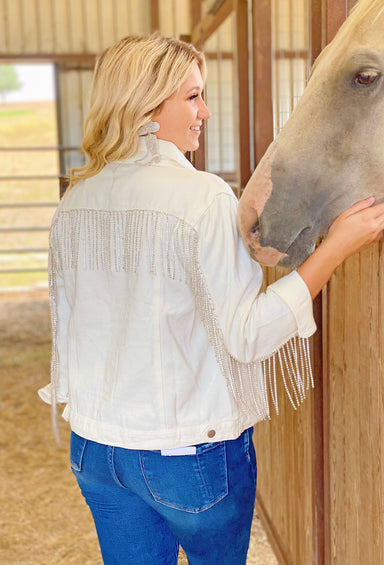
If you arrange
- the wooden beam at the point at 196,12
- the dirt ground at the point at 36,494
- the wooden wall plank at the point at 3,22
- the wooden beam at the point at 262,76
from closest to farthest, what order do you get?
1. the wooden beam at the point at 262,76
2. the dirt ground at the point at 36,494
3. the wooden beam at the point at 196,12
4. the wooden wall plank at the point at 3,22

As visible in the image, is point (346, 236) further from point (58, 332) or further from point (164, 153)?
point (58, 332)

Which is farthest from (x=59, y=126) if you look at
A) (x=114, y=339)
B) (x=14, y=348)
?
(x=114, y=339)

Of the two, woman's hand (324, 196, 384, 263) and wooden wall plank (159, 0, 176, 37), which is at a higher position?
wooden wall plank (159, 0, 176, 37)

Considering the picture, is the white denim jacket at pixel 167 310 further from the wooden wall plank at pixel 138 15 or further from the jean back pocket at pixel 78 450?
the wooden wall plank at pixel 138 15

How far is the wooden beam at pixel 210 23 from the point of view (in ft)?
7.52

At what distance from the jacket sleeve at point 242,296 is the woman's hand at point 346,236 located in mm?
30

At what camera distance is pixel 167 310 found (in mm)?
1050

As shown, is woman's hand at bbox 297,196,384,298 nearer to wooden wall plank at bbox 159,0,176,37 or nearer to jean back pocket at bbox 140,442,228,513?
jean back pocket at bbox 140,442,228,513

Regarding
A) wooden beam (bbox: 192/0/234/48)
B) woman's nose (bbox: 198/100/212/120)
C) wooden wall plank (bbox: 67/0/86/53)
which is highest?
wooden wall plank (bbox: 67/0/86/53)

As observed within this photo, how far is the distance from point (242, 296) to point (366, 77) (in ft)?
1.14

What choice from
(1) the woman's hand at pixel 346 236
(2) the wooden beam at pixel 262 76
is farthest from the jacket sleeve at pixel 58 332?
(2) the wooden beam at pixel 262 76

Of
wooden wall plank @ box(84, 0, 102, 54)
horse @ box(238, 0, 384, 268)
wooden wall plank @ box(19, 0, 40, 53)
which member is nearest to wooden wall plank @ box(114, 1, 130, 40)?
wooden wall plank @ box(84, 0, 102, 54)

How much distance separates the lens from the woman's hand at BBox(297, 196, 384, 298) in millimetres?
936

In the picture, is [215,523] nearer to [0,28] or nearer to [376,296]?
[376,296]
